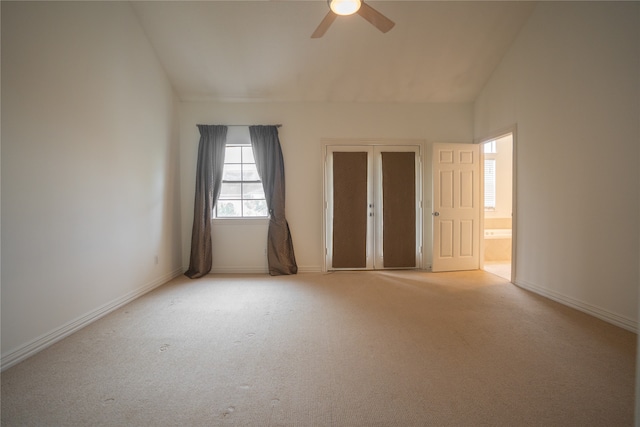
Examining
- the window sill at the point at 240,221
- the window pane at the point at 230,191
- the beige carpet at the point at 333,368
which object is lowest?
the beige carpet at the point at 333,368

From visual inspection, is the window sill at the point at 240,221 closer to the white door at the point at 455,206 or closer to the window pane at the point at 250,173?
the window pane at the point at 250,173

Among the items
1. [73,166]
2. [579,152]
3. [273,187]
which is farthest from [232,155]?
[579,152]

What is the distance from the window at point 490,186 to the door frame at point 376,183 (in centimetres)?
237

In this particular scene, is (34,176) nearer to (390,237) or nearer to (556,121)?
(390,237)

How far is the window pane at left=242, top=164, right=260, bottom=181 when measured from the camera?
179 inches

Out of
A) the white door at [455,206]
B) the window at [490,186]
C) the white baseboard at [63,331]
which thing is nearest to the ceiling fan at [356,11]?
the white door at [455,206]

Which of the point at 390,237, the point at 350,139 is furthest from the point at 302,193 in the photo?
the point at 390,237

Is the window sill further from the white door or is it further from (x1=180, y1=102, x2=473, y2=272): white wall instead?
the white door

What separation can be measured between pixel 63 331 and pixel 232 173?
9.25 feet

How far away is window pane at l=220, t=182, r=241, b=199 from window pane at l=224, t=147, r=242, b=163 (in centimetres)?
37

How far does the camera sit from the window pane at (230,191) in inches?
180

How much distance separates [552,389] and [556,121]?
279 centimetres

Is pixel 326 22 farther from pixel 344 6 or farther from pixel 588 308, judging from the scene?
pixel 588 308

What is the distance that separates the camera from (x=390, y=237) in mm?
4555
